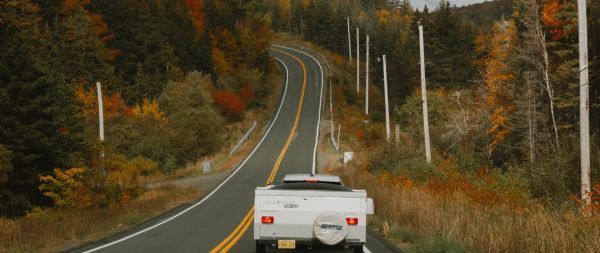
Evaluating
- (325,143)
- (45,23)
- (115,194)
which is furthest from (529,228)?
(45,23)

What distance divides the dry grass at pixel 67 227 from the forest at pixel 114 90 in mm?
4765

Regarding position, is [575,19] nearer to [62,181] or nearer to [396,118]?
[62,181]

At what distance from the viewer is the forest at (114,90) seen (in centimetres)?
2907

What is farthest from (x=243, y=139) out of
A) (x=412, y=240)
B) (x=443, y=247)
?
(x=443, y=247)

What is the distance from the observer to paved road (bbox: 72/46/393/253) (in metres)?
14.1

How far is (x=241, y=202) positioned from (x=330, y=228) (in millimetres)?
17357

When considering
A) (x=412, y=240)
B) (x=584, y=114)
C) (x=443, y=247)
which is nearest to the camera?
(x=443, y=247)

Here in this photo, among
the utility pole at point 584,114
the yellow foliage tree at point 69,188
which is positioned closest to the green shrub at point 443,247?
the utility pole at point 584,114

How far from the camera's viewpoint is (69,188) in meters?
26.9

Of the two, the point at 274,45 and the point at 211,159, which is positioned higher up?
the point at 274,45

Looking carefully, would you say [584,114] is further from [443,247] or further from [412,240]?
[443,247]

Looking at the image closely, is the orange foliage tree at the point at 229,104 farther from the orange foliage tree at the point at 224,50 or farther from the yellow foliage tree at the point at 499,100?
the yellow foliage tree at the point at 499,100

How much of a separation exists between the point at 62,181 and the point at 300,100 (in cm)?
5566

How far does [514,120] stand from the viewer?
132 feet
